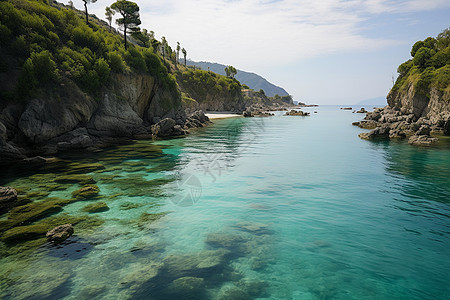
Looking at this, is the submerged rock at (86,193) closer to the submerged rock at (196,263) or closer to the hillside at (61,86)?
the submerged rock at (196,263)

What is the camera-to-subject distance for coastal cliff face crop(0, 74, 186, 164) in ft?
85.3

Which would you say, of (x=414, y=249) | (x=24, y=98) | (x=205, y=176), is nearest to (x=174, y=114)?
(x=24, y=98)

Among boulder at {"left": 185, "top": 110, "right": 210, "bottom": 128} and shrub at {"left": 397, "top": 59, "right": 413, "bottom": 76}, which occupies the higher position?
shrub at {"left": 397, "top": 59, "right": 413, "bottom": 76}

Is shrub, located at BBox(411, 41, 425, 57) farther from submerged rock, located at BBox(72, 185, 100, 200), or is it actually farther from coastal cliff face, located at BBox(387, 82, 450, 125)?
submerged rock, located at BBox(72, 185, 100, 200)

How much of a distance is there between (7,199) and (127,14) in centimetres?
5267

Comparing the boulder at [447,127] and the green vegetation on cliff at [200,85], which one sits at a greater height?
the green vegetation on cliff at [200,85]

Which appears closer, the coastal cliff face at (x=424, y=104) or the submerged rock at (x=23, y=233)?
the submerged rock at (x=23, y=233)

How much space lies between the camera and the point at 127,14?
53.7 meters

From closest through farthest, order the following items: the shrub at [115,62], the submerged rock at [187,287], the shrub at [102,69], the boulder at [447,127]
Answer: the submerged rock at [187,287], the shrub at [102,69], the shrub at [115,62], the boulder at [447,127]

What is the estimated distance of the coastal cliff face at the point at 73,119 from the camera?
25984 millimetres

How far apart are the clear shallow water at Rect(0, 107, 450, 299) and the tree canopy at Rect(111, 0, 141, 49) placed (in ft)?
144

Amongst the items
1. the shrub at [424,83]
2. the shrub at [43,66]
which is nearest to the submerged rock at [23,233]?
the shrub at [43,66]

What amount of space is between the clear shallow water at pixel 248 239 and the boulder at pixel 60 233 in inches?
16.7

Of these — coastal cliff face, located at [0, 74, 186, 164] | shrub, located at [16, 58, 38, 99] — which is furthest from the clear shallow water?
shrub, located at [16, 58, 38, 99]
